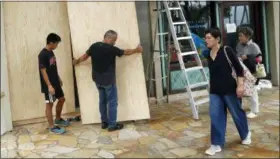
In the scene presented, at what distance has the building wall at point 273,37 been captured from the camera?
8312 mm

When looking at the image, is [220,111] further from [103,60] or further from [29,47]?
[29,47]

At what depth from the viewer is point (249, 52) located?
18.5ft

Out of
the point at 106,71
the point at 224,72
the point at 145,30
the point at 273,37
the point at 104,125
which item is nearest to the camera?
the point at 224,72

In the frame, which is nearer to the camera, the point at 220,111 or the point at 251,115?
the point at 220,111

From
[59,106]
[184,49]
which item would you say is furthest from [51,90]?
[184,49]

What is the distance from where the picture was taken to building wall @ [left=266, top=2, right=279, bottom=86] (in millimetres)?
8312

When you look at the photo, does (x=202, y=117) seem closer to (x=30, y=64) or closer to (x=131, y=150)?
(x=131, y=150)

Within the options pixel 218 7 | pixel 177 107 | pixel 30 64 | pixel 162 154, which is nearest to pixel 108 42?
pixel 30 64

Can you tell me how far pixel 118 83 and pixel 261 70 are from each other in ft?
7.18

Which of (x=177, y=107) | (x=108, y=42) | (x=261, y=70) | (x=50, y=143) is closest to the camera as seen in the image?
(x=50, y=143)

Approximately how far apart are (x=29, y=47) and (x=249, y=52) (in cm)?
341

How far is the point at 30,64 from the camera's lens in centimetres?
564

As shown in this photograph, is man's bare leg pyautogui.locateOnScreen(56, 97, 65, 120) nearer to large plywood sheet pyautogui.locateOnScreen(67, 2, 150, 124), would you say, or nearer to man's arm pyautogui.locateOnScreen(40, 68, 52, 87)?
large plywood sheet pyautogui.locateOnScreen(67, 2, 150, 124)

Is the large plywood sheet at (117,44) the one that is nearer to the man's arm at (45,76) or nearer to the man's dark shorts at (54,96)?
the man's dark shorts at (54,96)
